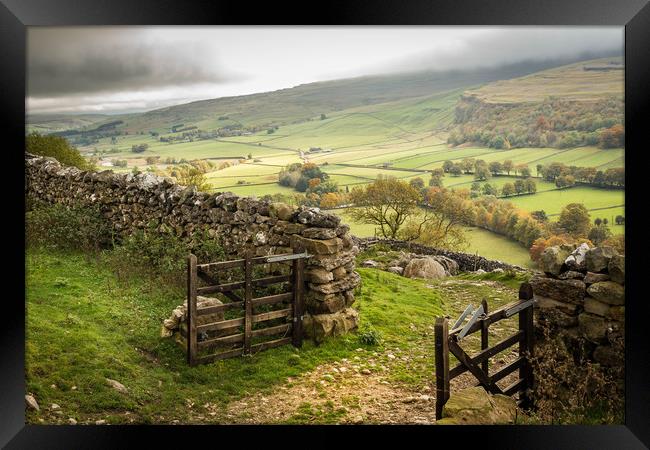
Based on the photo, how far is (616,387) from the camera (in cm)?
610

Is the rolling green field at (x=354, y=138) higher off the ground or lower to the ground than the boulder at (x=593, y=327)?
higher

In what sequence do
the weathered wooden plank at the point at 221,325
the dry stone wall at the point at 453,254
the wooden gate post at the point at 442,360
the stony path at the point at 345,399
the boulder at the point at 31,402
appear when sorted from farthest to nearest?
the dry stone wall at the point at 453,254, the weathered wooden plank at the point at 221,325, the stony path at the point at 345,399, the boulder at the point at 31,402, the wooden gate post at the point at 442,360

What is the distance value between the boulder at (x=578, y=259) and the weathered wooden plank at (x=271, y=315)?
313cm

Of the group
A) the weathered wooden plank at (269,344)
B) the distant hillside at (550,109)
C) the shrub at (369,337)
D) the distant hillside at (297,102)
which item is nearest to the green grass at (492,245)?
the distant hillside at (550,109)

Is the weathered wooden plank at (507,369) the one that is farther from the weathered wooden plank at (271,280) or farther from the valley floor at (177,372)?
the weathered wooden plank at (271,280)

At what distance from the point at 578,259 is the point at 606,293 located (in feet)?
1.27

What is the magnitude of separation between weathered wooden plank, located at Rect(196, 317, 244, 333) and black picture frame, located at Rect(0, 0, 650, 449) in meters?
1.04

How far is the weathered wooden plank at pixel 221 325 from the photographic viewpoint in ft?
22.6

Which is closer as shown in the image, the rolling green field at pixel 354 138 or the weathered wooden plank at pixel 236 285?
the weathered wooden plank at pixel 236 285

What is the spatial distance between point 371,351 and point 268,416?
5.33 ft

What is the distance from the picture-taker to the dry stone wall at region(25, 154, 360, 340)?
760cm

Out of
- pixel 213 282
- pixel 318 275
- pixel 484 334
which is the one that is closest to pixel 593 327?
pixel 484 334

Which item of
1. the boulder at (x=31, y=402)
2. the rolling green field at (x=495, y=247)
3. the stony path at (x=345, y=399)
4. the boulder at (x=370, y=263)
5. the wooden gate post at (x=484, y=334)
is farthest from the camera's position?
the boulder at (x=370, y=263)
